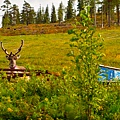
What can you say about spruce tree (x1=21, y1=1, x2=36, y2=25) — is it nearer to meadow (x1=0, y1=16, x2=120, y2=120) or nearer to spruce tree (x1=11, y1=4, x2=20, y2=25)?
spruce tree (x1=11, y1=4, x2=20, y2=25)

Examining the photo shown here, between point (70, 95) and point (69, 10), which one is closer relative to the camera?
point (70, 95)

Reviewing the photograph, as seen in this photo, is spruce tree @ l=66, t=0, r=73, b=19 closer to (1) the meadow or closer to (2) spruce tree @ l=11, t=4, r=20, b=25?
(2) spruce tree @ l=11, t=4, r=20, b=25

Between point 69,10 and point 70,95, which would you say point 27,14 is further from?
point 70,95

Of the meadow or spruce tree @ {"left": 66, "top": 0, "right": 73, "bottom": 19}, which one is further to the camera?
spruce tree @ {"left": 66, "top": 0, "right": 73, "bottom": 19}

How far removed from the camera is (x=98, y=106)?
298 inches

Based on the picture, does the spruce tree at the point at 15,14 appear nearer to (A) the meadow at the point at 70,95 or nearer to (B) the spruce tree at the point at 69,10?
(B) the spruce tree at the point at 69,10

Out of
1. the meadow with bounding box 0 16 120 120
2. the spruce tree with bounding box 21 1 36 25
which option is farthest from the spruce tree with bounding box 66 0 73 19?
the meadow with bounding box 0 16 120 120

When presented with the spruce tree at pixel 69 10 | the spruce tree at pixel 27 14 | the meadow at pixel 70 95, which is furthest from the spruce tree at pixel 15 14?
the meadow at pixel 70 95

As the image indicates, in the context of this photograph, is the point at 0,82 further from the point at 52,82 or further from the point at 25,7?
the point at 25,7

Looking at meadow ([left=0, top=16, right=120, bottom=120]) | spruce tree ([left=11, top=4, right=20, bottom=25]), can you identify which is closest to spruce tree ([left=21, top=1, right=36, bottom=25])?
spruce tree ([left=11, top=4, right=20, bottom=25])

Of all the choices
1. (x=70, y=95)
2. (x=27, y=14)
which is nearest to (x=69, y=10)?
(x=27, y=14)

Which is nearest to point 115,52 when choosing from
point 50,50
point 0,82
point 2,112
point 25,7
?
point 50,50

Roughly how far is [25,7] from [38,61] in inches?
3725

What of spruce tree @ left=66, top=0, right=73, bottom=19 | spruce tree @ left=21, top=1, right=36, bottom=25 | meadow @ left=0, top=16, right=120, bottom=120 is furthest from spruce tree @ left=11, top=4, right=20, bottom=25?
meadow @ left=0, top=16, right=120, bottom=120
